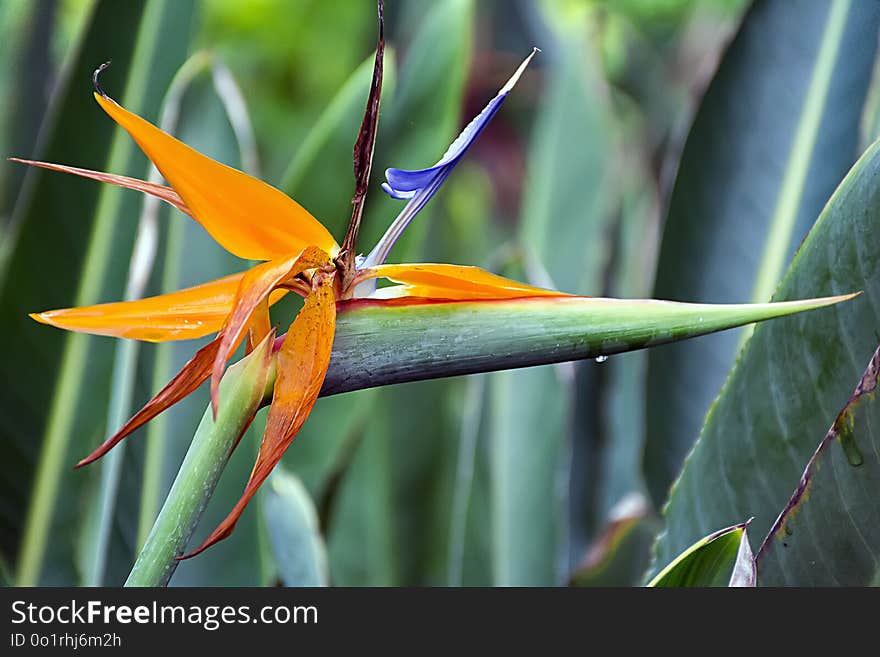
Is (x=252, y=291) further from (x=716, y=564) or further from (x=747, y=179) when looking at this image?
(x=747, y=179)

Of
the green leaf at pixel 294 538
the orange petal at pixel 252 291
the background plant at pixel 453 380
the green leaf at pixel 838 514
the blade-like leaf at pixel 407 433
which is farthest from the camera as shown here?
the blade-like leaf at pixel 407 433

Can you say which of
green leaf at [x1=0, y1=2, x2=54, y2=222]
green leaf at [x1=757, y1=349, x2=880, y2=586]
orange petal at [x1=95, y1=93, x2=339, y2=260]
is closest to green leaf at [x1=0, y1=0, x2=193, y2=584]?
green leaf at [x1=0, y1=2, x2=54, y2=222]

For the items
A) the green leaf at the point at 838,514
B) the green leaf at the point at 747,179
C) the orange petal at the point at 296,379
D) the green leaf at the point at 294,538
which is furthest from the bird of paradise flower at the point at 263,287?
the green leaf at the point at 747,179

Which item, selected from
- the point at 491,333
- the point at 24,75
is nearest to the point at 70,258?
the point at 24,75

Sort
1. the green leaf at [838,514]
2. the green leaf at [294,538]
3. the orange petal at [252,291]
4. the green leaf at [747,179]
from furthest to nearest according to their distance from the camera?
the green leaf at [747,179] < the green leaf at [294,538] < the green leaf at [838,514] < the orange petal at [252,291]

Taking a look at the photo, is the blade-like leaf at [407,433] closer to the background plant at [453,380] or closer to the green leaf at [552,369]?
the background plant at [453,380]

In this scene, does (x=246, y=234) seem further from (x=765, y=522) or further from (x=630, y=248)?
(x=630, y=248)
